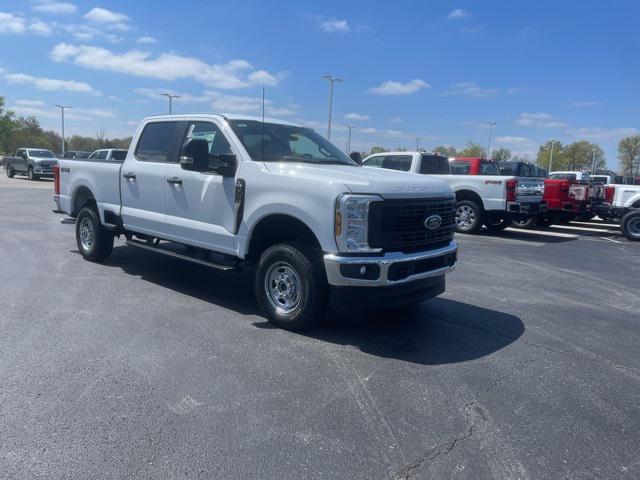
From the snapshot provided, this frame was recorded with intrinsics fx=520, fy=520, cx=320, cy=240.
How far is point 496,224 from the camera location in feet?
48.4

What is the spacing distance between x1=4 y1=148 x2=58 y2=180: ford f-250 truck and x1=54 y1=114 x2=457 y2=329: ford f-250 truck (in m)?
29.2

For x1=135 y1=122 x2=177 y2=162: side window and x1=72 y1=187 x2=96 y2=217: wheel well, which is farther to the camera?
x1=72 y1=187 x2=96 y2=217: wheel well

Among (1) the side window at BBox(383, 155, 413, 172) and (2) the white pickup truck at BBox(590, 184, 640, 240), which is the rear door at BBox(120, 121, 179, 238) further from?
(2) the white pickup truck at BBox(590, 184, 640, 240)

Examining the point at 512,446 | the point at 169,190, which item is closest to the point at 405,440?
the point at 512,446

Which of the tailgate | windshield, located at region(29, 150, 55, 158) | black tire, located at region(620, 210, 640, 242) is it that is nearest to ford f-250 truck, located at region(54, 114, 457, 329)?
the tailgate

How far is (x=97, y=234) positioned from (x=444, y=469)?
6561 millimetres

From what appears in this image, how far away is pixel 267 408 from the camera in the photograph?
362cm

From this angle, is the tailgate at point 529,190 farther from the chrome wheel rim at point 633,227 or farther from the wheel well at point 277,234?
the wheel well at point 277,234

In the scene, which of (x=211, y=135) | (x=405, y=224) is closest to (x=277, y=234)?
(x=405, y=224)

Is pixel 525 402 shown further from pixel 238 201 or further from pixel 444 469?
pixel 238 201

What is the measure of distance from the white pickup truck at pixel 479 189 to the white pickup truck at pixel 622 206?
234 centimetres

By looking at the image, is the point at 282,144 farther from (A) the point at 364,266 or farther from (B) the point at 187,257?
(A) the point at 364,266

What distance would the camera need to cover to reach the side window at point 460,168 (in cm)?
1427

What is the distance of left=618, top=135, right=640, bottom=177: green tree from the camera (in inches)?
2574
